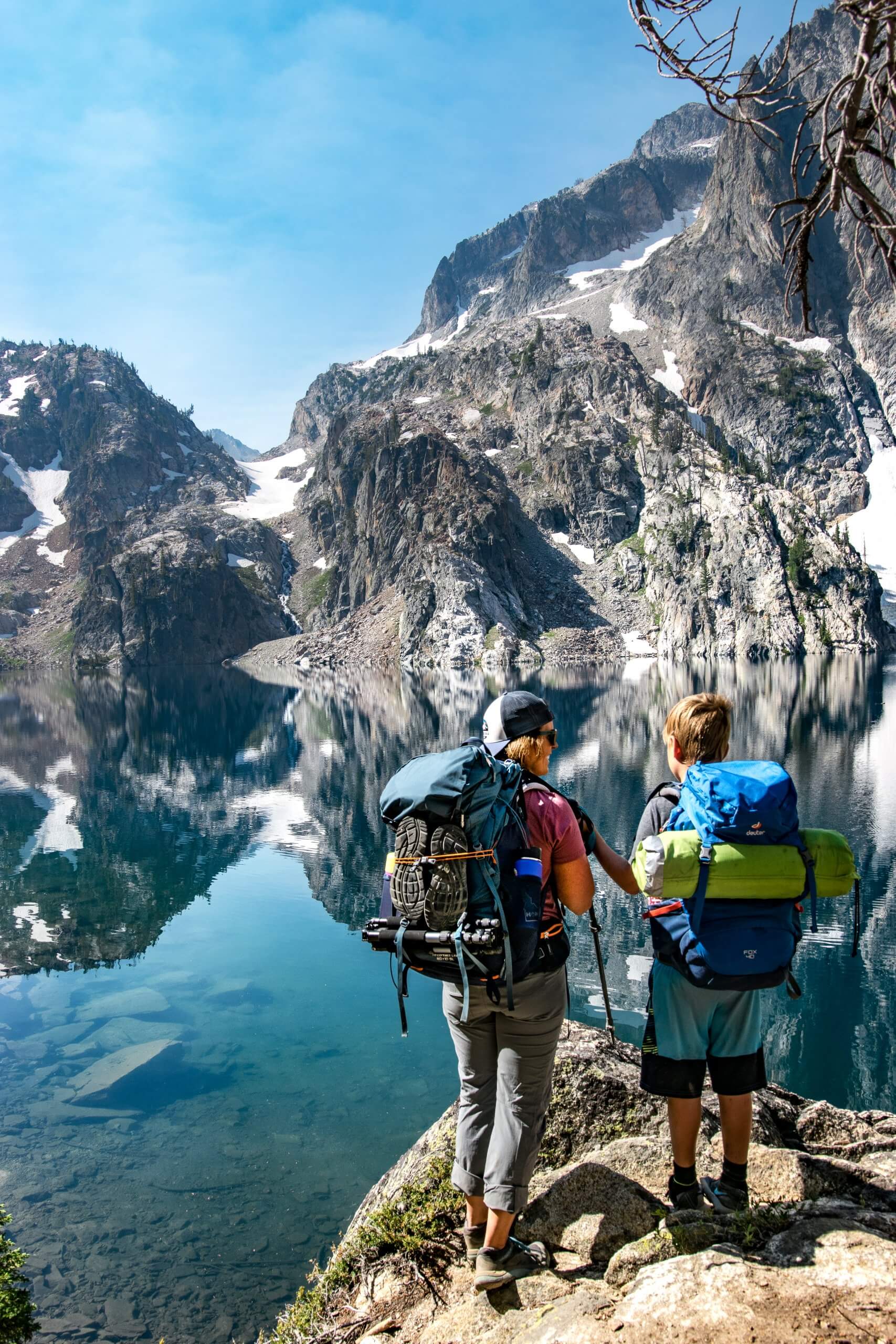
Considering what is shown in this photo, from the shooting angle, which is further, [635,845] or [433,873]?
[635,845]

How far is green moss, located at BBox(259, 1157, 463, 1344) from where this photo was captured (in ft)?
15.7

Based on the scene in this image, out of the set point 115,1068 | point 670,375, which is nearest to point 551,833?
point 115,1068

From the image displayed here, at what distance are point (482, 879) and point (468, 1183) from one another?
1.83 meters

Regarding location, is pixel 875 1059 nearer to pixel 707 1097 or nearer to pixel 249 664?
pixel 707 1097

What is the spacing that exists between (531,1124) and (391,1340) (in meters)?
1.32

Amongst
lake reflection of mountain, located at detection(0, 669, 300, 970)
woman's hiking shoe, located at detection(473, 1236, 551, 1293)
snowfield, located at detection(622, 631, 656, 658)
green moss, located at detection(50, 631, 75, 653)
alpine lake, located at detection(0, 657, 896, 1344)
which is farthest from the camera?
green moss, located at detection(50, 631, 75, 653)

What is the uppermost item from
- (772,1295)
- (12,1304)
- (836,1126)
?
(772,1295)

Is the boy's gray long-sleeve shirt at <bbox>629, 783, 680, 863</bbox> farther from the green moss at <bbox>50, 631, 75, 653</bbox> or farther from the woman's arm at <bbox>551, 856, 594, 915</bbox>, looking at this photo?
the green moss at <bbox>50, 631, 75, 653</bbox>

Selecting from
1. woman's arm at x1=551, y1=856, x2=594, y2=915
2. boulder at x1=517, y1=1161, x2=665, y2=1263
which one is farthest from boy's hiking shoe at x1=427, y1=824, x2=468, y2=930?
boulder at x1=517, y1=1161, x2=665, y2=1263

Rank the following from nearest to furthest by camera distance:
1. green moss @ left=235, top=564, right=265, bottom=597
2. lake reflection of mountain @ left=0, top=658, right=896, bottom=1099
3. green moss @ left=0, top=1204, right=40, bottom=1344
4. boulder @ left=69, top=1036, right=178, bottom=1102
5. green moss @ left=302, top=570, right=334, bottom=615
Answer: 1. green moss @ left=0, top=1204, right=40, bottom=1344
2. boulder @ left=69, top=1036, right=178, bottom=1102
3. lake reflection of mountain @ left=0, top=658, right=896, bottom=1099
4. green moss @ left=235, top=564, right=265, bottom=597
5. green moss @ left=302, top=570, right=334, bottom=615

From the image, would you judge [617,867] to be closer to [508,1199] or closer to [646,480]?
[508,1199]

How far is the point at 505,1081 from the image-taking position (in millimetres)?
4301

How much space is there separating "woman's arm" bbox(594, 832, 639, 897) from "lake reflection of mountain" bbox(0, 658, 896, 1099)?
9.94m

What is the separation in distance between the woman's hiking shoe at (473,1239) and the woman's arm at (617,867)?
2.13m
